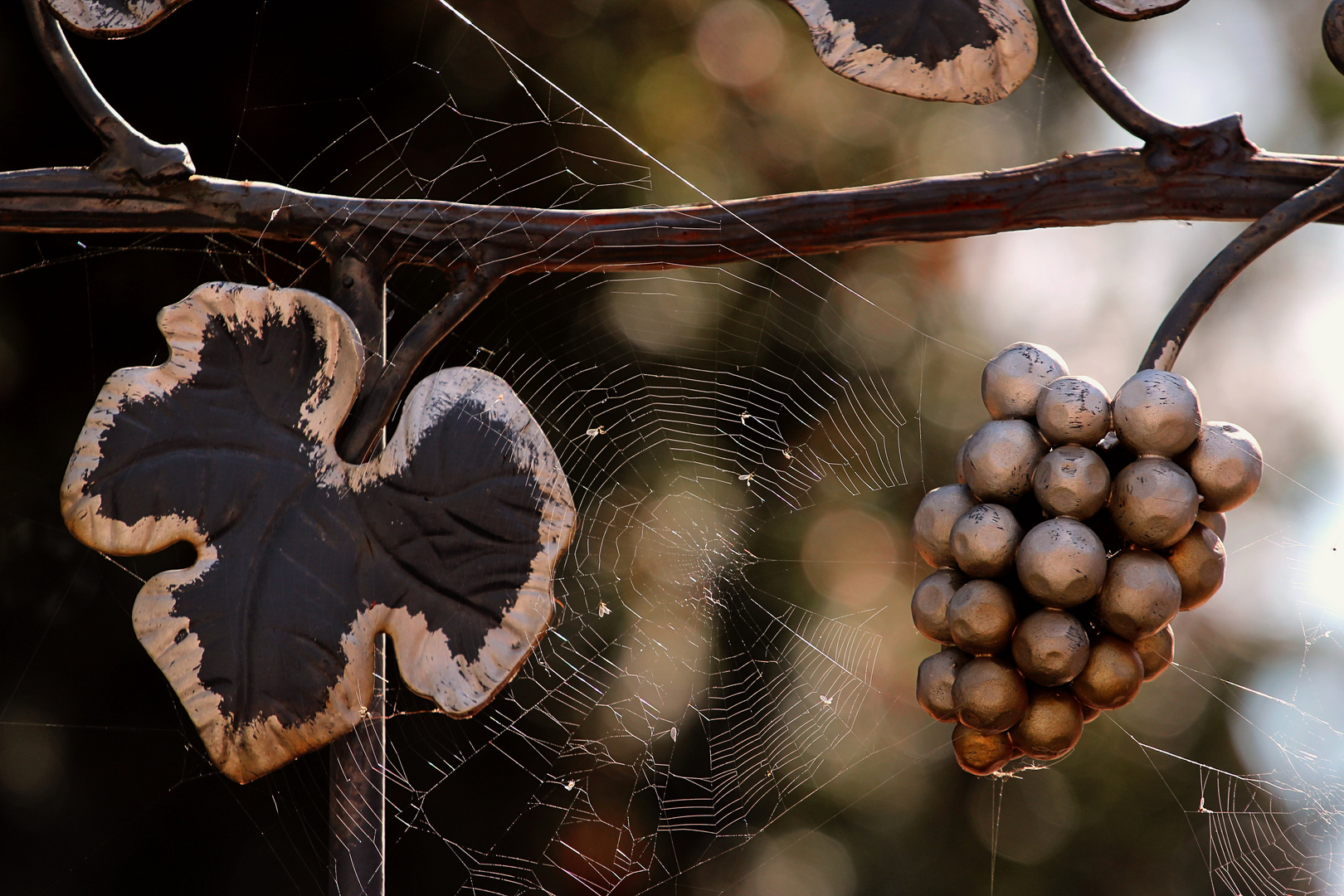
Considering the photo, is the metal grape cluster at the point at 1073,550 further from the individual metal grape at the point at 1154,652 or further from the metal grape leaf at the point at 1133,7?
the metal grape leaf at the point at 1133,7

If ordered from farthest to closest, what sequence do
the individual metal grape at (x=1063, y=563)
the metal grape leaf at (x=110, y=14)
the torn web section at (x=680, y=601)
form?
the torn web section at (x=680, y=601)
the metal grape leaf at (x=110, y=14)
the individual metal grape at (x=1063, y=563)

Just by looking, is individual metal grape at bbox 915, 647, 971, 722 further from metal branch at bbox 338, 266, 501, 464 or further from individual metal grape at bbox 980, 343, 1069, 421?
metal branch at bbox 338, 266, 501, 464

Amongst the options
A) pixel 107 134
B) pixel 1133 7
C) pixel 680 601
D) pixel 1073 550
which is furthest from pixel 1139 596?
pixel 680 601

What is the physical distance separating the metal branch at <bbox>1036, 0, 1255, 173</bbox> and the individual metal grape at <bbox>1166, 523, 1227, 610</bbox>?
0.21 metres

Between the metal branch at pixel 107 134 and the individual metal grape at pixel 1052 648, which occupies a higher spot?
the metal branch at pixel 107 134

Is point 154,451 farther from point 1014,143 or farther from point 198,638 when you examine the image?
point 1014,143

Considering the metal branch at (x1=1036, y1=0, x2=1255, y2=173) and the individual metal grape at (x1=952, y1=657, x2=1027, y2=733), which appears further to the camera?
the metal branch at (x1=1036, y1=0, x2=1255, y2=173)

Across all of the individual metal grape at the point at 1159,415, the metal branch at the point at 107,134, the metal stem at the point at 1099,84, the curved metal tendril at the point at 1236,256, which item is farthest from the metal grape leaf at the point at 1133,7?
the metal branch at the point at 107,134

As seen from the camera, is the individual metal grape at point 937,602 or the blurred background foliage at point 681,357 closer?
the individual metal grape at point 937,602

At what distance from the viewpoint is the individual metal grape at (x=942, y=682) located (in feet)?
1.38

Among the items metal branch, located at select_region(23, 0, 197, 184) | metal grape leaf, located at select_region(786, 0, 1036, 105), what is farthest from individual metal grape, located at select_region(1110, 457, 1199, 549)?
metal branch, located at select_region(23, 0, 197, 184)

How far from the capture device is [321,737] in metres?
0.45

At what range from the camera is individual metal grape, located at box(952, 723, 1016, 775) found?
0.44 m

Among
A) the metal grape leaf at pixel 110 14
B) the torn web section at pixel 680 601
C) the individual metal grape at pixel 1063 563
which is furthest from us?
the torn web section at pixel 680 601
